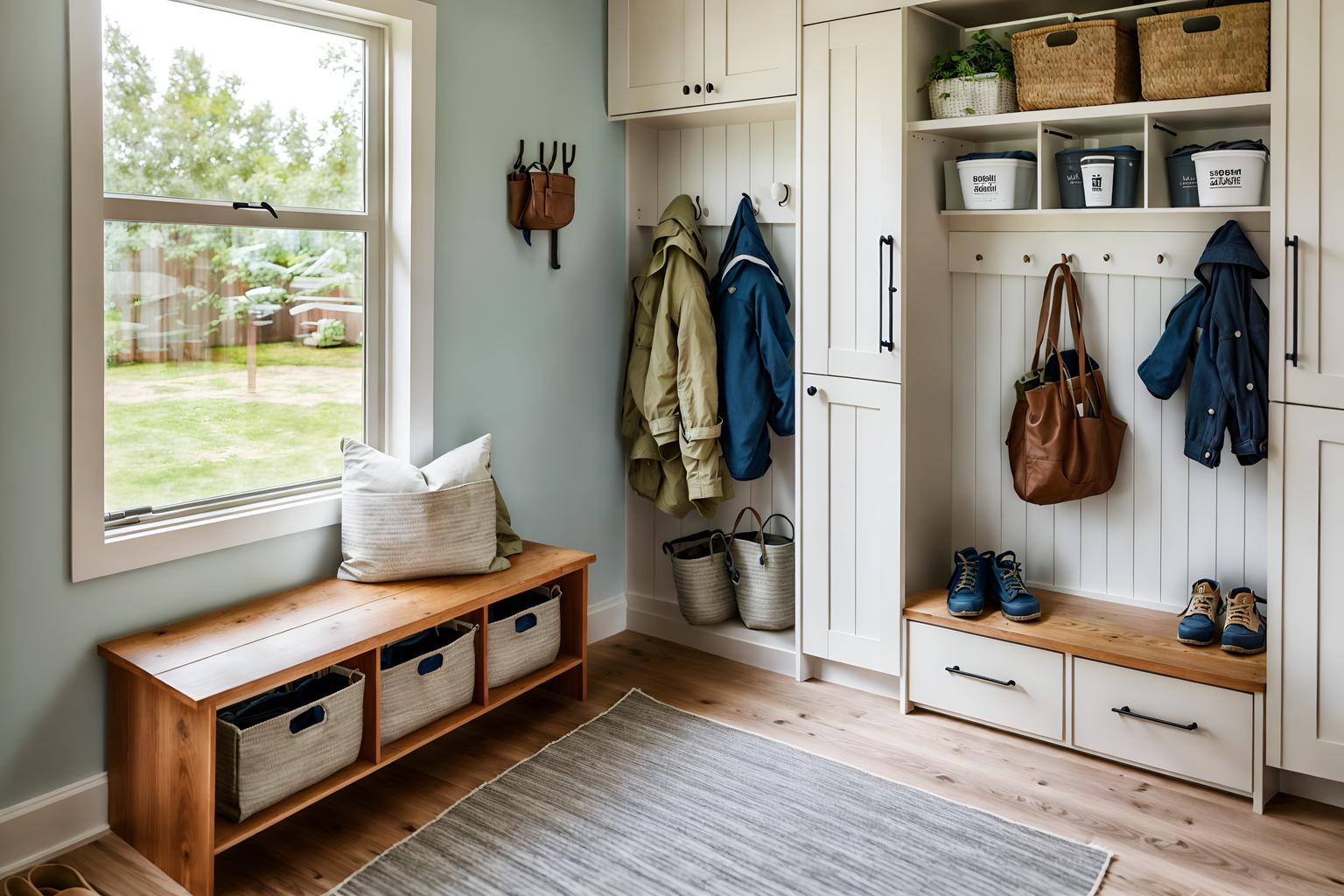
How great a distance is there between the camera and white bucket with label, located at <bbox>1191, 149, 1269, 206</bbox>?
8.57ft

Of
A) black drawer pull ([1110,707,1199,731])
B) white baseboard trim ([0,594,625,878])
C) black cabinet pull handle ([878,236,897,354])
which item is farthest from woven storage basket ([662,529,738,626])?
white baseboard trim ([0,594,625,878])

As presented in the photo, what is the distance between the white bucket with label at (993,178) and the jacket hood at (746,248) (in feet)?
2.30

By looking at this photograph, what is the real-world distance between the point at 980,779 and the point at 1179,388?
124 cm

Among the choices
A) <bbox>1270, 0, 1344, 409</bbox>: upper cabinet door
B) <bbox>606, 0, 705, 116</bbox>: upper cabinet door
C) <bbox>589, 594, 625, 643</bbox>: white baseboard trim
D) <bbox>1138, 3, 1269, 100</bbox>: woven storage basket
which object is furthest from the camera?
<bbox>589, 594, 625, 643</bbox>: white baseboard trim

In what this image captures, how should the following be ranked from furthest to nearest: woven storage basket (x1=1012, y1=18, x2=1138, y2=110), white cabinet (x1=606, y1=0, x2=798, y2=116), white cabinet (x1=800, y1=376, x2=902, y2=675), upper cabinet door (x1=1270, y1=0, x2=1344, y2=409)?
1. white cabinet (x1=606, y1=0, x2=798, y2=116)
2. white cabinet (x1=800, y1=376, x2=902, y2=675)
3. woven storage basket (x1=1012, y1=18, x2=1138, y2=110)
4. upper cabinet door (x1=1270, y1=0, x2=1344, y2=409)

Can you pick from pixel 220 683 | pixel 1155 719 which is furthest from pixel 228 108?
pixel 1155 719

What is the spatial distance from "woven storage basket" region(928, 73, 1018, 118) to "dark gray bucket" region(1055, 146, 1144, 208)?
0.21 metres

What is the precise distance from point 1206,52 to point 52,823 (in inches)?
128

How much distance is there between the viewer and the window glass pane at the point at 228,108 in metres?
2.46

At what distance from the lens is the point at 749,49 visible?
10.9 feet

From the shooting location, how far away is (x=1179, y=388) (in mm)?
3000

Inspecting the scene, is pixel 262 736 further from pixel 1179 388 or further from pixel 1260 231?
pixel 1260 231

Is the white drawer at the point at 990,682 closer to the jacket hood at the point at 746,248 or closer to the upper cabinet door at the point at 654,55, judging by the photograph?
the jacket hood at the point at 746,248

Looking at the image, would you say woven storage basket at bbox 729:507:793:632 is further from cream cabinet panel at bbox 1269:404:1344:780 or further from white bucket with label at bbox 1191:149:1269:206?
white bucket with label at bbox 1191:149:1269:206
